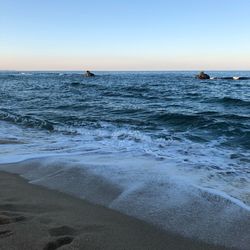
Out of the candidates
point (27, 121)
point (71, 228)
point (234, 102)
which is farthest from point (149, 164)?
point (234, 102)

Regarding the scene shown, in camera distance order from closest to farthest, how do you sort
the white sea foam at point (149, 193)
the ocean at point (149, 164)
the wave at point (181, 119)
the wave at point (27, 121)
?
1. the white sea foam at point (149, 193)
2. the ocean at point (149, 164)
3. the wave at point (27, 121)
4. the wave at point (181, 119)

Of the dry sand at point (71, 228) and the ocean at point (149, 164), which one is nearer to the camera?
the dry sand at point (71, 228)

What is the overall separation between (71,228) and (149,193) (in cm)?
173

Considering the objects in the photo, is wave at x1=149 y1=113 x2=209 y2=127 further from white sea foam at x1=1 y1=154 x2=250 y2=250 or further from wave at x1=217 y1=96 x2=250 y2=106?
white sea foam at x1=1 y1=154 x2=250 y2=250

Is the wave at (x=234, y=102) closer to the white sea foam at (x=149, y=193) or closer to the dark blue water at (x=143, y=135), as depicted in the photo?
the dark blue water at (x=143, y=135)

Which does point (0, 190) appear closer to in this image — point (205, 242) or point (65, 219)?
point (65, 219)

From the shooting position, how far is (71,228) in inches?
161

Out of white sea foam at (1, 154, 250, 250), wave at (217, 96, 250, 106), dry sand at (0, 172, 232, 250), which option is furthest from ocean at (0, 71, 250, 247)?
wave at (217, 96, 250, 106)

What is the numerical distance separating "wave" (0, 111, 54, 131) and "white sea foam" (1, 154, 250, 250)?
5626 mm

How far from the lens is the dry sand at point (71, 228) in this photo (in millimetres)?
3730

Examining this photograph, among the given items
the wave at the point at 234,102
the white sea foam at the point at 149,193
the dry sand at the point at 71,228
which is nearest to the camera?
the dry sand at the point at 71,228

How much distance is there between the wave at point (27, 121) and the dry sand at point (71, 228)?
7.87 m

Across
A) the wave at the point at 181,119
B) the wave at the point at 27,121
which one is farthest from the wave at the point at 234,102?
the wave at the point at 27,121

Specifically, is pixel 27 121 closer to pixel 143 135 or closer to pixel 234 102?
pixel 143 135
